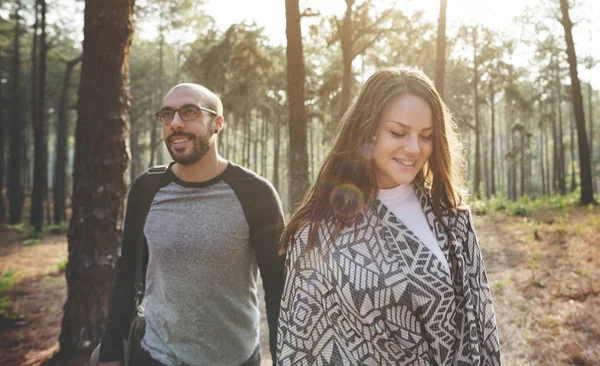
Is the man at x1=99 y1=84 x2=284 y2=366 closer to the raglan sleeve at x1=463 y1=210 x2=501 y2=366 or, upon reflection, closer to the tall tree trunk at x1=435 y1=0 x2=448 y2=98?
the raglan sleeve at x1=463 y1=210 x2=501 y2=366

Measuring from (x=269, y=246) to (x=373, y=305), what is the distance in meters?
0.90

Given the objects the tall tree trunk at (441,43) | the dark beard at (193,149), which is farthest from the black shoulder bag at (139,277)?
the tall tree trunk at (441,43)

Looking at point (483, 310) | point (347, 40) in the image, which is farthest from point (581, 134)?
point (483, 310)

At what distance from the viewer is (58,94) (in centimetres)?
2808

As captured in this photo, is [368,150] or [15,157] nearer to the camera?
[368,150]

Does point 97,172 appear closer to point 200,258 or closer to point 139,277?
point 139,277

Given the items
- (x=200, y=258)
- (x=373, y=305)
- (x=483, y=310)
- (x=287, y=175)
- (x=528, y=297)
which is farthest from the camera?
(x=287, y=175)

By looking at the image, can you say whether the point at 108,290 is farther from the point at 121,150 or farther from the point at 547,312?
the point at 547,312

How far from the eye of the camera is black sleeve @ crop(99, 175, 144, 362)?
2.44 metres

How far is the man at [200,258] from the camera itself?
2348mm

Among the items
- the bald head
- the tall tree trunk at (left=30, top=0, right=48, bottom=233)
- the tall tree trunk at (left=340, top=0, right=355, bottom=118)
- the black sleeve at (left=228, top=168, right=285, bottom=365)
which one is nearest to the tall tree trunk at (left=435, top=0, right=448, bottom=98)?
the tall tree trunk at (left=340, top=0, right=355, bottom=118)

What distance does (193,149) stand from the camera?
2.50m

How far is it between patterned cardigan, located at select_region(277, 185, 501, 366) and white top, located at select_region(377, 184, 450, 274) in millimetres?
78

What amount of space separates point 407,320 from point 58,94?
31996 millimetres
